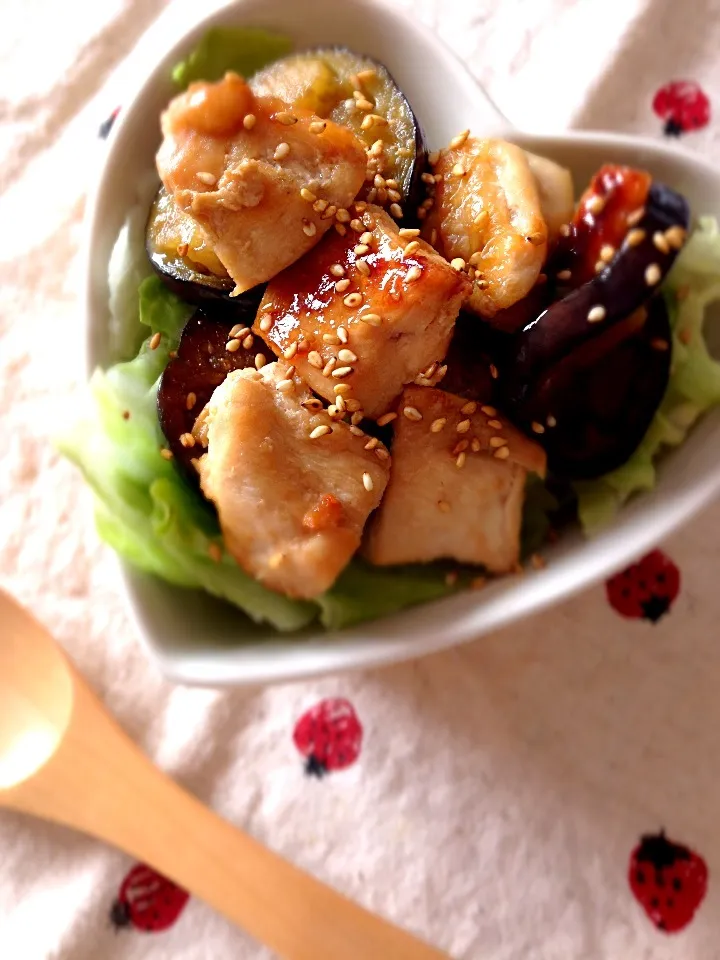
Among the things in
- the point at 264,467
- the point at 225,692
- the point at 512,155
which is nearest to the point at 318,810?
Result: the point at 225,692

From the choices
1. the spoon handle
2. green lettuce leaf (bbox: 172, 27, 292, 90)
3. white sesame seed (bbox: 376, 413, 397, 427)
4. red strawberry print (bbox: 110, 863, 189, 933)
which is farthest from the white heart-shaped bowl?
red strawberry print (bbox: 110, 863, 189, 933)

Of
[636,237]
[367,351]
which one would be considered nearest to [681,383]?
[636,237]

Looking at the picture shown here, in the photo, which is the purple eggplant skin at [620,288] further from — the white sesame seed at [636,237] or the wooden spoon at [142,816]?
the wooden spoon at [142,816]

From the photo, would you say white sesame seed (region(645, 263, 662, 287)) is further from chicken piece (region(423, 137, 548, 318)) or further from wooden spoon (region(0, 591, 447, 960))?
wooden spoon (region(0, 591, 447, 960))

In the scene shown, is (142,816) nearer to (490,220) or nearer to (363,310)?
(363,310)

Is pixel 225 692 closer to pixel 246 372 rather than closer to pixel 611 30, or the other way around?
pixel 246 372
